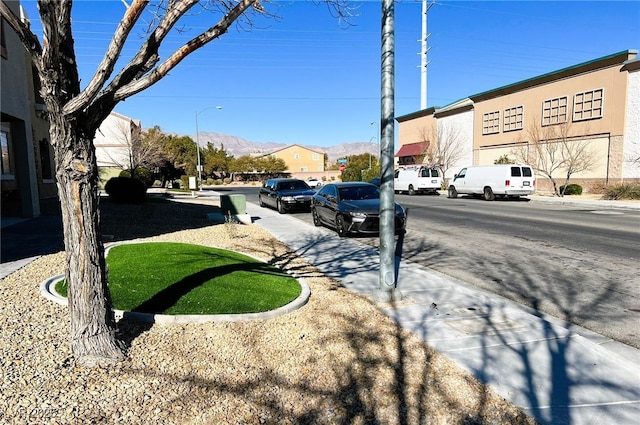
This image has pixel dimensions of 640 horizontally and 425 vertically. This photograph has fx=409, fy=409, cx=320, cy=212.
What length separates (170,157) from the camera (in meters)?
45.9

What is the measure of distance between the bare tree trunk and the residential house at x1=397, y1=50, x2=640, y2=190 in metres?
30.1

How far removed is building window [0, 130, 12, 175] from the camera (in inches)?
516

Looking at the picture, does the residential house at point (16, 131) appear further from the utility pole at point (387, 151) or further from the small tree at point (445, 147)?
the small tree at point (445, 147)

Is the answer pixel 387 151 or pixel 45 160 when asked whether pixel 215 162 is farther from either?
pixel 387 151

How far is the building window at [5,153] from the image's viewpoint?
1311cm

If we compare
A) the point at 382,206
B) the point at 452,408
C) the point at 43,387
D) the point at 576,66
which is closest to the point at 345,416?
the point at 452,408

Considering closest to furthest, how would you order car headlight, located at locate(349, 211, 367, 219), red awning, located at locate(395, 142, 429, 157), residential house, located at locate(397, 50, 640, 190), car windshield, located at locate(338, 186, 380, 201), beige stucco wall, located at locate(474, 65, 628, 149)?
1. car headlight, located at locate(349, 211, 367, 219)
2. car windshield, located at locate(338, 186, 380, 201)
3. residential house, located at locate(397, 50, 640, 190)
4. beige stucco wall, located at locate(474, 65, 628, 149)
5. red awning, located at locate(395, 142, 429, 157)

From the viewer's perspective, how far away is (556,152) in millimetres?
30156

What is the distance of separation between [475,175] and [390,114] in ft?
74.3

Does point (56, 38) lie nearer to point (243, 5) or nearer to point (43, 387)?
point (243, 5)

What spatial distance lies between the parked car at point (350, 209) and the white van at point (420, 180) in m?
19.8

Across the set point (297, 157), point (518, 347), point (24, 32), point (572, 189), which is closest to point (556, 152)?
point (572, 189)

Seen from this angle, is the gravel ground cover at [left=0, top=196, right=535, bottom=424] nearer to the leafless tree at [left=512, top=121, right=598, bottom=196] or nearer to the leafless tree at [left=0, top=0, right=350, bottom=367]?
the leafless tree at [left=0, top=0, right=350, bottom=367]

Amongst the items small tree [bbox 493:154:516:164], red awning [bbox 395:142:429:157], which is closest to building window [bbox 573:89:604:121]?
small tree [bbox 493:154:516:164]
